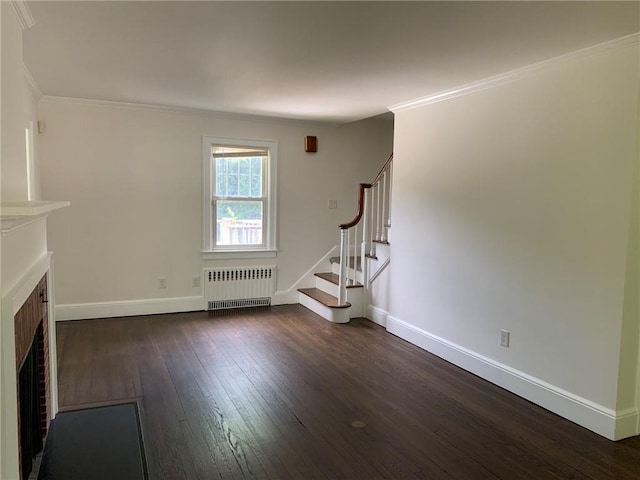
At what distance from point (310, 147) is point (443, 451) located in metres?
3.98

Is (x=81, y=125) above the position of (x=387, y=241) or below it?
above

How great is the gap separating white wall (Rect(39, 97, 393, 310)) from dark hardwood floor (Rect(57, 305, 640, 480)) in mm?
709

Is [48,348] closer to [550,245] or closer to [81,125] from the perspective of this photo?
[81,125]

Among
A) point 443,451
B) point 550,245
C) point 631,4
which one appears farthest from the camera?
point 550,245

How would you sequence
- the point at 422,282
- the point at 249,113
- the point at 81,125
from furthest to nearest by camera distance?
the point at 249,113 → the point at 81,125 → the point at 422,282

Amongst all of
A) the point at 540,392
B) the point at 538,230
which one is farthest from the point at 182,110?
the point at 540,392

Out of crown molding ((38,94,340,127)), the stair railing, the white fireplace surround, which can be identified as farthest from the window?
the white fireplace surround

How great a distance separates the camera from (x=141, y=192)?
16.3 ft

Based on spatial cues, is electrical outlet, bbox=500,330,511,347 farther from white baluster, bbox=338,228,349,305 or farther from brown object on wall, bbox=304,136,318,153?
brown object on wall, bbox=304,136,318,153

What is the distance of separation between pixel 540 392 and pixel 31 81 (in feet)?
14.7

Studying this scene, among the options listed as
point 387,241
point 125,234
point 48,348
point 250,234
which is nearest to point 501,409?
point 387,241

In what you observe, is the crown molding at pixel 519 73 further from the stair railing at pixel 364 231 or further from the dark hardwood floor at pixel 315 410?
the dark hardwood floor at pixel 315 410

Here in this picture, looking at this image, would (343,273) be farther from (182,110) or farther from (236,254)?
(182,110)

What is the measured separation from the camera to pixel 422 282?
4191mm
